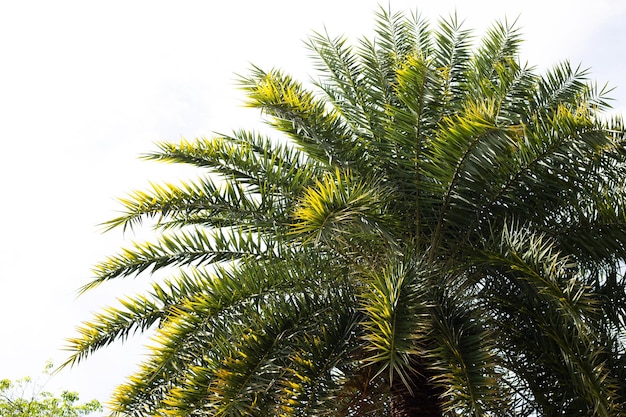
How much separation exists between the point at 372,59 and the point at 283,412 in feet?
16.1

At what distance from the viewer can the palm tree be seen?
807 centimetres

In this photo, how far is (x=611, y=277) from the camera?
10164mm

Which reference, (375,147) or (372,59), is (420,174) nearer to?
(375,147)

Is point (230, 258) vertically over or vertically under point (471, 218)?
under

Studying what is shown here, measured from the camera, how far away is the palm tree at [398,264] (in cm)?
807

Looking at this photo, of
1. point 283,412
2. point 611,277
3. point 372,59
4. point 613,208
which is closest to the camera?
point 283,412

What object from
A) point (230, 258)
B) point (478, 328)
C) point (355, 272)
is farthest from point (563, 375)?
point (230, 258)

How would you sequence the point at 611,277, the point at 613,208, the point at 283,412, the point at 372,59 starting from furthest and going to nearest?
the point at 372,59, the point at 611,277, the point at 613,208, the point at 283,412

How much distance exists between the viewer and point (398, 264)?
8.49 meters

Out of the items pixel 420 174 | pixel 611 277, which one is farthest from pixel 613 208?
pixel 420 174

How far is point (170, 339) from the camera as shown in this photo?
874 cm

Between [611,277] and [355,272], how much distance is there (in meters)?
3.21

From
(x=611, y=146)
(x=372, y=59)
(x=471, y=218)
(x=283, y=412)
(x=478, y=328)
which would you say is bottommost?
(x=283, y=412)

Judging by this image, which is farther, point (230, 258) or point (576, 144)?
point (230, 258)
